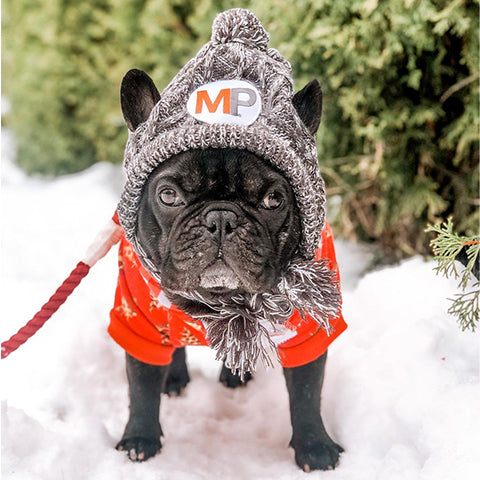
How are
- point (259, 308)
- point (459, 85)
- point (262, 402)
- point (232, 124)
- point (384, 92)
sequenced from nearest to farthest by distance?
point (232, 124)
point (259, 308)
point (262, 402)
point (459, 85)
point (384, 92)

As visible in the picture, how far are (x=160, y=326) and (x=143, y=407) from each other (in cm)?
27

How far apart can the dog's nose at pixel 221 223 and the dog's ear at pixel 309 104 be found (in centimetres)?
36

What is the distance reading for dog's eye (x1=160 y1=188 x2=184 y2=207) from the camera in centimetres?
135

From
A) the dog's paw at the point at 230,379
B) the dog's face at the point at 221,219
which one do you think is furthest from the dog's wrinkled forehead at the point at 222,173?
the dog's paw at the point at 230,379

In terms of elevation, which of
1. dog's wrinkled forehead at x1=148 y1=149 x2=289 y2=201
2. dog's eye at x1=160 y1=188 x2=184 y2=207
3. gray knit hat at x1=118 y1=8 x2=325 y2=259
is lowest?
dog's eye at x1=160 y1=188 x2=184 y2=207

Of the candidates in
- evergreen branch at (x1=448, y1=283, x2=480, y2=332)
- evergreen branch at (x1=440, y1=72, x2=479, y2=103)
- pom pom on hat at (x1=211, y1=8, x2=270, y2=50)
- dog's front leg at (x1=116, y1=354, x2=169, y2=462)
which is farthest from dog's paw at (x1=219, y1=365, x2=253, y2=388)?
evergreen branch at (x1=440, y1=72, x2=479, y2=103)

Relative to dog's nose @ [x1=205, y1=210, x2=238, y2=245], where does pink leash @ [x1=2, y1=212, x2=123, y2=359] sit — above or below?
below

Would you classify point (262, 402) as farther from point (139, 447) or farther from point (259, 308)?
point (259, 308)

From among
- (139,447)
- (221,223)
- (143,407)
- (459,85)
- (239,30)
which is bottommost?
(139,447)

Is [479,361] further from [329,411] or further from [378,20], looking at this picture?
[378,20]

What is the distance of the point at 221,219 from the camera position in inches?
50.4

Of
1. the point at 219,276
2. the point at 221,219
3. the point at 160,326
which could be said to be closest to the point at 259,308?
the point at 219,276

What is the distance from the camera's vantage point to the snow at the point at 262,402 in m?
1.50

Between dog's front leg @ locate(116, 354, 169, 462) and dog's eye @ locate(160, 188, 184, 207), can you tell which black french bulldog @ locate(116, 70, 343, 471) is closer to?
dog's eye @ locate(160, 188, 184, 207)
